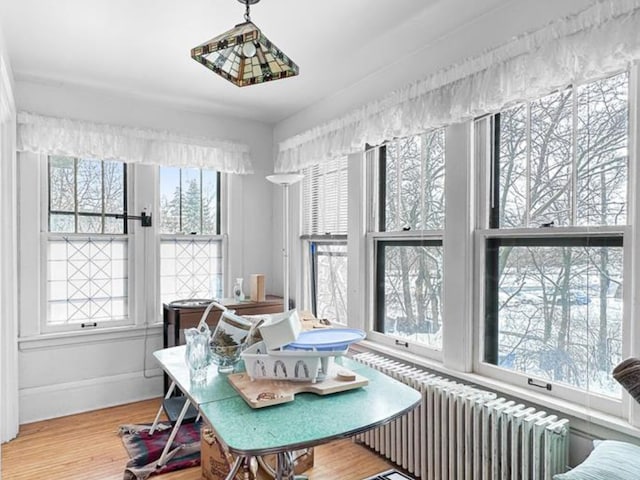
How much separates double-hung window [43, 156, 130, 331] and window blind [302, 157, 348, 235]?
1.56 m

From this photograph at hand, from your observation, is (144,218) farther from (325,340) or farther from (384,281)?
(325,340)

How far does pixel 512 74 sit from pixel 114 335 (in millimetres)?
3403

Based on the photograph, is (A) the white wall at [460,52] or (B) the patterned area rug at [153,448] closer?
(A) the white wall at [460,52]

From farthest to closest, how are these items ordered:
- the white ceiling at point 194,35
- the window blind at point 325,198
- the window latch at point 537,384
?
the window blind at point 325,198
the white ceiling at point 194,35
the window latch at point 537,384

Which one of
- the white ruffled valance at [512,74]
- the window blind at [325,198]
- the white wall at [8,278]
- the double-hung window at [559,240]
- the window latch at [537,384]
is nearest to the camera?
the white ruffled valance at [512,74]

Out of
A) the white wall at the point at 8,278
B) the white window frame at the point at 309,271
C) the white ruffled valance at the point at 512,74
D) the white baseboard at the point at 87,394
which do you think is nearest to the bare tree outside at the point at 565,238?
the white ruffled valance at the point at 512,74

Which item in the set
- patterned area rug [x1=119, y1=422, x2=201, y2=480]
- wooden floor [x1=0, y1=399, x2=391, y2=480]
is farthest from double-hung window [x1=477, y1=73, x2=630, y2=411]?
patterned area rug [x1=119, y1=422, x2=201, y2=480]

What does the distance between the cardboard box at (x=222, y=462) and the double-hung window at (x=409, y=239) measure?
943 mm

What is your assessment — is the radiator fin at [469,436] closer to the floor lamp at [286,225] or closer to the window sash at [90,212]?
the floor lamp at [286,225]

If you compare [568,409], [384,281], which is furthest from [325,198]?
[568,409]

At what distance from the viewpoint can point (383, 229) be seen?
9.88 ft

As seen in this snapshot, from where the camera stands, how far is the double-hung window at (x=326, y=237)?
11.2 ft

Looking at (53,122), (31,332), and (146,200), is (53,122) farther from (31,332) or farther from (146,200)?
(31,332)

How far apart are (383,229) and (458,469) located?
1.53 m
